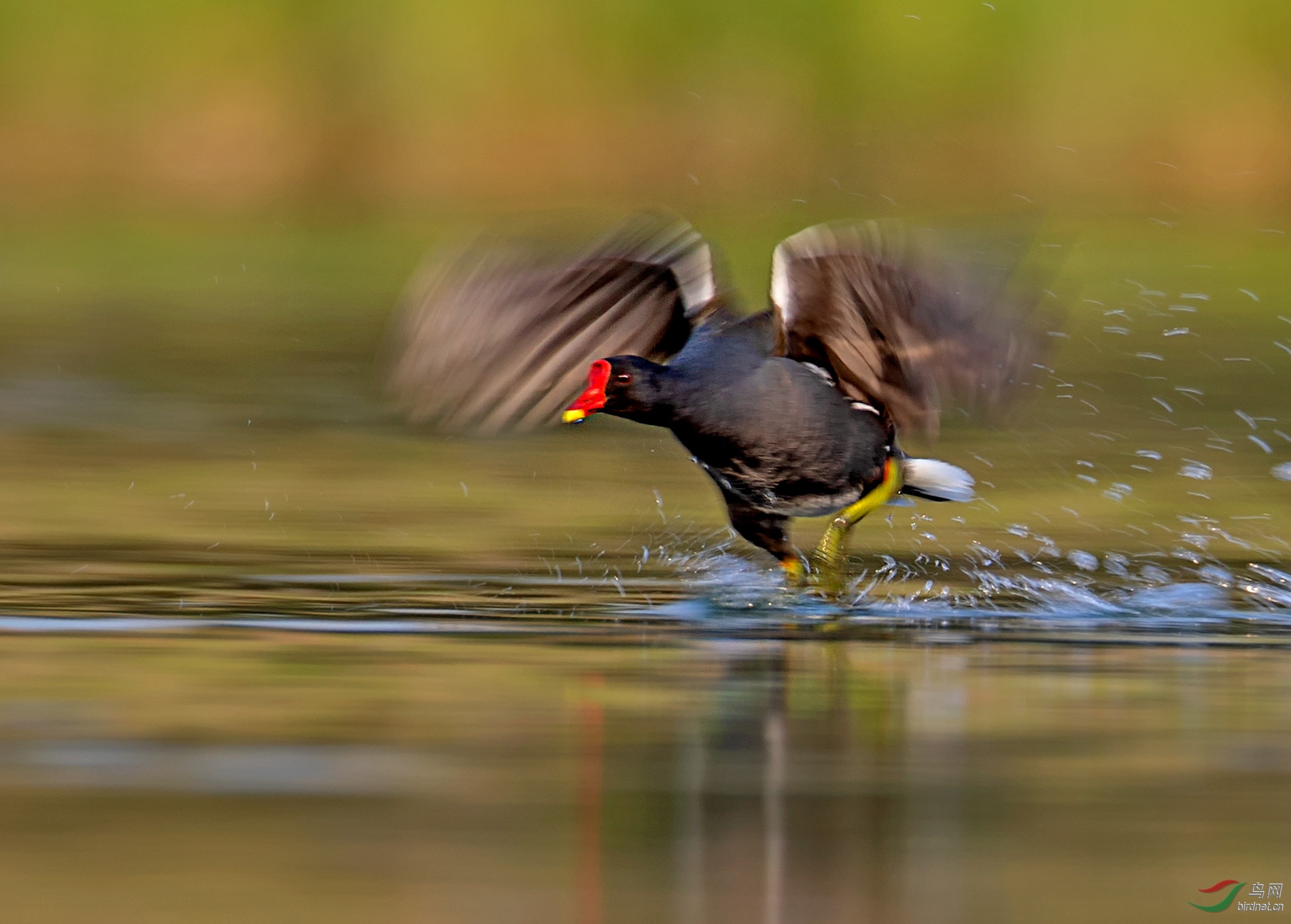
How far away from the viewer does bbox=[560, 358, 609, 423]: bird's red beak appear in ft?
23.2

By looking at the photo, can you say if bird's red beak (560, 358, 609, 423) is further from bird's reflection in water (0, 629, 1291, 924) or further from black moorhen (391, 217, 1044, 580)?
bird's reflection in water (0, 629, 1291, 924)

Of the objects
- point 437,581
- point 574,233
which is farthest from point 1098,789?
point 574,233

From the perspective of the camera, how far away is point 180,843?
167 inches

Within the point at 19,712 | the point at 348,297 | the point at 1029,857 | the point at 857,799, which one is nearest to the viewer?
the point at 1029,857

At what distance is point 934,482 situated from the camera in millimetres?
7953

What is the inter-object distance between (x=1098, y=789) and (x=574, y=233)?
3.39 metres

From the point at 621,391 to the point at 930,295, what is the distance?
0.88 m

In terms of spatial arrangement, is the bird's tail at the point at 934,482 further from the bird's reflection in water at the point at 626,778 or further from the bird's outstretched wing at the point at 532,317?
the bird's reflection in water at the point at 626,778

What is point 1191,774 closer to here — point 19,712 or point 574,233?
point 19,712

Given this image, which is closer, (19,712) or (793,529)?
(19,712)

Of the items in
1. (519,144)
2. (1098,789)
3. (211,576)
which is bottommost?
(519,144)

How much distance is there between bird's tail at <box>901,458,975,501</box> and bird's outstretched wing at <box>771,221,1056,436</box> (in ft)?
2.00

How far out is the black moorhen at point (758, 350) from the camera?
6.96m

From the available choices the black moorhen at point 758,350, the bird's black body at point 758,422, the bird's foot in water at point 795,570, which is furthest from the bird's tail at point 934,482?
the bird's foot in water at point 795,570
